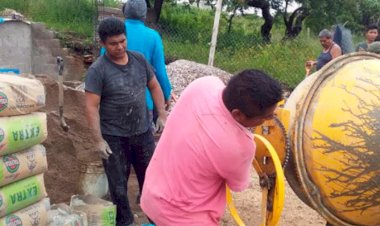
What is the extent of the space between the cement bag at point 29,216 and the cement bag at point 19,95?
0.57m

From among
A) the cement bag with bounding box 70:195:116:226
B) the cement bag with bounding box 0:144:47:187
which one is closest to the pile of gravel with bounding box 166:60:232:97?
the cement bag with bounding box 70:195:116:226

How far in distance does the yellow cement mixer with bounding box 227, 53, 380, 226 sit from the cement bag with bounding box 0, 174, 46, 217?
1.37m

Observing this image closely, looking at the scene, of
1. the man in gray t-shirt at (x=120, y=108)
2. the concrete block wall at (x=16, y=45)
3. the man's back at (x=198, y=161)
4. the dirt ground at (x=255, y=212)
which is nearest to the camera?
the man's back at (x=198, y=161)

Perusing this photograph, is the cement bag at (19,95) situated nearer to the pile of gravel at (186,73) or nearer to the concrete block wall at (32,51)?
the concrete block wall at (32,51)

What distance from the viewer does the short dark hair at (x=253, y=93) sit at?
1936 millimetres

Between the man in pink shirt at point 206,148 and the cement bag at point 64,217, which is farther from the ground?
the man in pink shirt at point 206,148

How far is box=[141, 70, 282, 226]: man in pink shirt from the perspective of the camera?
1976 millimetres

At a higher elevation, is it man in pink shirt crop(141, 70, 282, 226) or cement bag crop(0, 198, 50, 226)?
man in pink shirt crop(141, 70, 282, 226)

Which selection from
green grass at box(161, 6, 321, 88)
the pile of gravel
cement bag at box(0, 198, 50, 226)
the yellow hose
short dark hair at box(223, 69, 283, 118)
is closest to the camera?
short dark hair at box(223, 69, 283, 118)

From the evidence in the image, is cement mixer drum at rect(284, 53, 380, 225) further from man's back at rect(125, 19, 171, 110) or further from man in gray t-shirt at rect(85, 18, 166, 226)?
man's back at rect(125, 19, 171, 110)

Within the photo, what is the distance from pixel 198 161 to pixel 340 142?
3.63ft

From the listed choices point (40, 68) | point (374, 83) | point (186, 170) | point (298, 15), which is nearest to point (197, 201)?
point (186, 170)

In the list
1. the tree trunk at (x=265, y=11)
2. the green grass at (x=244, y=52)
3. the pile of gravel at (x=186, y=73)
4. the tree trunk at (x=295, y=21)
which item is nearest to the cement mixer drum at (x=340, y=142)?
the pile of gravel at (x=186, y=73)

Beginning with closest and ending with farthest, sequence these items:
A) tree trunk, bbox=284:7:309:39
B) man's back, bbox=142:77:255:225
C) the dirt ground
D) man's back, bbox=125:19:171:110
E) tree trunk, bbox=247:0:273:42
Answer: man's back, bbox=142:77:255:225 < man's back, bbox=125:19:171:110 < the dirt ground < tree trunk, bbox=247:0:273:42 < tree trunk, bbox=284:7:309:39
